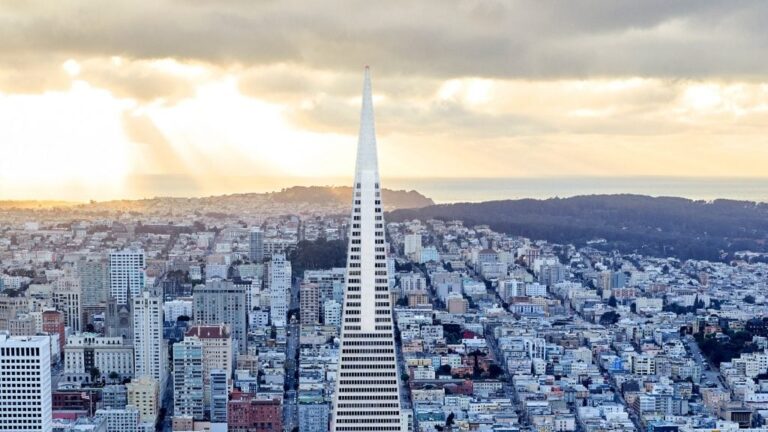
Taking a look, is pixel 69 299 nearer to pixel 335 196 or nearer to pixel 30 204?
pixel 30 204

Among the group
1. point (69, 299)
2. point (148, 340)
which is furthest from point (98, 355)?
point (69, 299)

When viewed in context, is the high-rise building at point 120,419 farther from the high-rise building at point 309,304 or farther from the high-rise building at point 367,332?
the high-rise building at point 309,304

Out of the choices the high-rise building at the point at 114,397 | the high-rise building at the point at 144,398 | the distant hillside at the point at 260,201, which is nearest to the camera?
the high-rise building at the point at 144,398

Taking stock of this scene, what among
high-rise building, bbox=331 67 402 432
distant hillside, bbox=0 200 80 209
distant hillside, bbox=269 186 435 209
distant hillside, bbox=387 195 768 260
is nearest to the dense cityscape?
high-rise building, bbox=331 67 402 432

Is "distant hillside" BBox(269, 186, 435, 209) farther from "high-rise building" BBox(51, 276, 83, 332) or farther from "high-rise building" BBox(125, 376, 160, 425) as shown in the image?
"high-rise building" BBox(125, 376, 160, 425)

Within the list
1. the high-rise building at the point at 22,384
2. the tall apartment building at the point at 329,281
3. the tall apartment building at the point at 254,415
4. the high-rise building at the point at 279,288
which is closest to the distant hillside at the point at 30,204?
the tall apartment building at the point at 254,415
